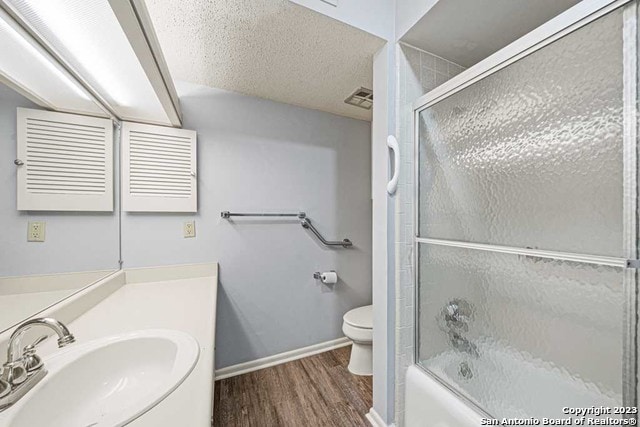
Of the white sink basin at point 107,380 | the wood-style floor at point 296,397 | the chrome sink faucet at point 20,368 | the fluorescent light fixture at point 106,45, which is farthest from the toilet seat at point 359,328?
the fluorescent light fixture at point 106,45

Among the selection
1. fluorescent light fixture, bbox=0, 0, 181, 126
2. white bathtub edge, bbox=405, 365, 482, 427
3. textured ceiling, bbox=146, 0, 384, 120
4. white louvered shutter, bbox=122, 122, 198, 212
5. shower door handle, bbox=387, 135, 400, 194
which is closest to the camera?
fluorescent light fixture, bbox=0, 0, 181, 126

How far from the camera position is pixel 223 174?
173 cm

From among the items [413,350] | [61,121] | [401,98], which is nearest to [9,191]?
[61,121]

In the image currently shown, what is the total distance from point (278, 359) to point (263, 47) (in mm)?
2123

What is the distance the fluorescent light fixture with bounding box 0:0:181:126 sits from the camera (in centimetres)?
71

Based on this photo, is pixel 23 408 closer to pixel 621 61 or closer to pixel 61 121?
pixel 61 121

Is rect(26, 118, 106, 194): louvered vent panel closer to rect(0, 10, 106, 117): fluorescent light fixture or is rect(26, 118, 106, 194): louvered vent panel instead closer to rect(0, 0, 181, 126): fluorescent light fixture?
rect(0, 10, 106, 117): fluorescent light fixture

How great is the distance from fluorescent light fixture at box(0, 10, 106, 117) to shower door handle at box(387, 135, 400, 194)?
4.55 feet

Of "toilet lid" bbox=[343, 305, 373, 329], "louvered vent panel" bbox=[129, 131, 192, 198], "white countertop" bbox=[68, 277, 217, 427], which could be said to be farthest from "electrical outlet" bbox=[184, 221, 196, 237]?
"toilet lid" bbox=[343, 305, 373, 329]

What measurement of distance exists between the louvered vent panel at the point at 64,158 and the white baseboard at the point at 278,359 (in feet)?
4.71

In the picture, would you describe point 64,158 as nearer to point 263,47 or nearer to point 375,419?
point 263,47

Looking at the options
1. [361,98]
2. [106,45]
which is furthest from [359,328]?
[106,45]

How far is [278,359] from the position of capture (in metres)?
1.87

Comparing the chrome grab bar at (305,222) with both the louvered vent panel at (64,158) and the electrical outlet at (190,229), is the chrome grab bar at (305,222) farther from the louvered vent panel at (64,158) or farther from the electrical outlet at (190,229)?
the louvered vent panel at (64,158)
